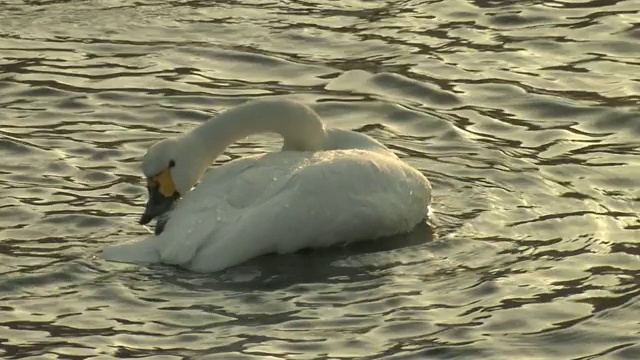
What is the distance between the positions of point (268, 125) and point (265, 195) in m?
1.02

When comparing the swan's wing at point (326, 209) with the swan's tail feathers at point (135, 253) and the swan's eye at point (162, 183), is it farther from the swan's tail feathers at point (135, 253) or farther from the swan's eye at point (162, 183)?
the swan's eye at point (162, 183)

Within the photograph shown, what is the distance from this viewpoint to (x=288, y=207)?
31.7 feet

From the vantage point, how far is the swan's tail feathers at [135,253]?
959cm

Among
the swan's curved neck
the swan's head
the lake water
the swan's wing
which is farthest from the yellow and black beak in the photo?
the swan's wing

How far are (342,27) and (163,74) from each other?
5.64 ft

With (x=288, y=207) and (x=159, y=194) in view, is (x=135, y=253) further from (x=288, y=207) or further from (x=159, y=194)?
(x=288, y=207)

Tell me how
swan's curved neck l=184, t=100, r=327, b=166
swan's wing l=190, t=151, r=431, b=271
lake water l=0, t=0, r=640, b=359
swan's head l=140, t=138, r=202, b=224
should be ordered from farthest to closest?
swan's curved neck l=184, t=100, r=327, b=166 → swan's head l=140, t=138, r=202, b=224 → swan's wing l=190, t=151, r=431, b=271 → lake water l=0, t=0, r=640, b=359

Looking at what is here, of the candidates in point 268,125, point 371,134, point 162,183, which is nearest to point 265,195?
point 162,183

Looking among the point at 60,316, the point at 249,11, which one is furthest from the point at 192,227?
the point at 249,11

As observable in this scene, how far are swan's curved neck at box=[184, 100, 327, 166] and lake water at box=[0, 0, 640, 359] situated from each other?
2.29ft

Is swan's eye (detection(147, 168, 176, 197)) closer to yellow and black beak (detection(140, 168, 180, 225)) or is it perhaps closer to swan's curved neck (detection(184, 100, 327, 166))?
yellow and black beak (detection(140, 168, 180, 225))

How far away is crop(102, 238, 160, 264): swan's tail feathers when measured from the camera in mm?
9586

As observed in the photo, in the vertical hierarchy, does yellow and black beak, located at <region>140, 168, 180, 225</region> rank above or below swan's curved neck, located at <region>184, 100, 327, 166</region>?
below

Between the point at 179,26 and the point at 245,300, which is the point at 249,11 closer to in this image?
the point at 179,26
